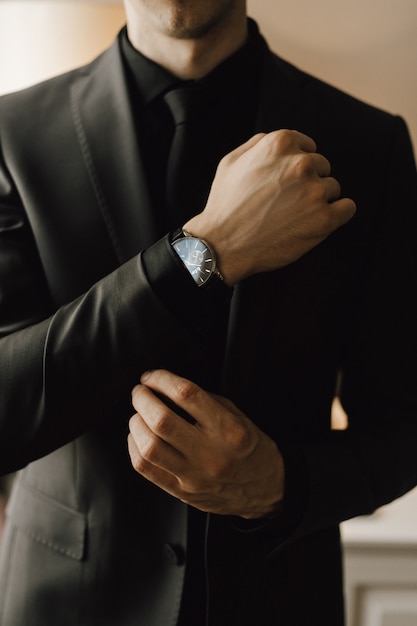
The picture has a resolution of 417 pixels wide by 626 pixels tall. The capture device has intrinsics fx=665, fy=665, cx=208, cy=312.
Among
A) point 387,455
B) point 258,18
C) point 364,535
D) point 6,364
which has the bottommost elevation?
point 364,535

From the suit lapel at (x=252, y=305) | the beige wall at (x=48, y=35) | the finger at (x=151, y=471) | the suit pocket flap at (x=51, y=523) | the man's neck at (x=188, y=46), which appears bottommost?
the suit pocket flap at (x=51, y=523)

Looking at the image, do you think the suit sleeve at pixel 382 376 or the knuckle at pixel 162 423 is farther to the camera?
the suit sleeve at pixel 382 376

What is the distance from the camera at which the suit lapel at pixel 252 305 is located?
82 cm

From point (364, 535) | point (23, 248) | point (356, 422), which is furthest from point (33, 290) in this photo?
point (364, 535)

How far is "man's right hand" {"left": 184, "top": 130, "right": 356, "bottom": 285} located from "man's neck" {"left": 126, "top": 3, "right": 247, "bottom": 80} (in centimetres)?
24

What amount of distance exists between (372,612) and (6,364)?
140 cm

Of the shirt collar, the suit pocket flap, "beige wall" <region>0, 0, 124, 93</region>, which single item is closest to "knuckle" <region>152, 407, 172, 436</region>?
the suit pocket flap

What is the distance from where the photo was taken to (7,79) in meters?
1.49

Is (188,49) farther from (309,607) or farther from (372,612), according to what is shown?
(372,612)

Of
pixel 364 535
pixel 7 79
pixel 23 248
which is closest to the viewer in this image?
pixel 23 248

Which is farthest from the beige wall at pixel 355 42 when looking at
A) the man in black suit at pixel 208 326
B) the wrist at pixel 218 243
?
the wrist at pixel 218 243

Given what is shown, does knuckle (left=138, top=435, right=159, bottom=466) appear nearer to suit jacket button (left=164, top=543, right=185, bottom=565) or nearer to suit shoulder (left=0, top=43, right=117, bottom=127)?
suit jacket button (left=164, top=543, right=185, bottom=565)

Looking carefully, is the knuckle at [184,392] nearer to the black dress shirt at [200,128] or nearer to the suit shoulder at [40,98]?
the black dress shirt at [200,128]

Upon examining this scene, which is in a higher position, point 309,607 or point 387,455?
point 387,455
